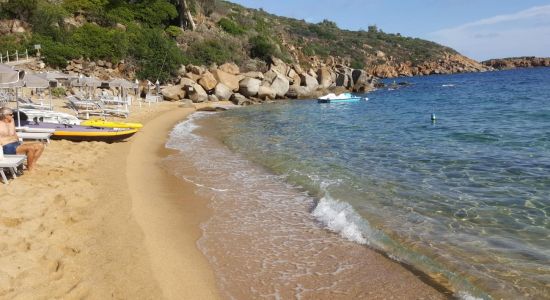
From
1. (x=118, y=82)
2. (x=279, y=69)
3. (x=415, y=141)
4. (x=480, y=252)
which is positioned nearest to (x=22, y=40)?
(x=118, y=82)

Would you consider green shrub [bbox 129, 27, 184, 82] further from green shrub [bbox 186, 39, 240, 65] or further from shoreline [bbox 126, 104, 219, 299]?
shoreline [bbox 126, 104, 219, 299]

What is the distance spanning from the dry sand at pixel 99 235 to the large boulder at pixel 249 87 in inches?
1116

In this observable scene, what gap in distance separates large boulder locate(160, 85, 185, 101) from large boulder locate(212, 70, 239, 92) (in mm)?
4600

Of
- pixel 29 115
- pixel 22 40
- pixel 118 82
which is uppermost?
pixel 22 40

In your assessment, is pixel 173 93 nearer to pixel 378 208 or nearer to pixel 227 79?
pixel 227 79

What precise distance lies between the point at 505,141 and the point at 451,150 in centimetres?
247

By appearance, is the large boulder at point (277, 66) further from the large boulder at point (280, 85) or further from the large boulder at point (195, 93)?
the large boulder at point (195, 93)

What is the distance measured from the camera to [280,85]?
41312 mm

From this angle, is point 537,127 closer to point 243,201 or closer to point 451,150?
point 451,150

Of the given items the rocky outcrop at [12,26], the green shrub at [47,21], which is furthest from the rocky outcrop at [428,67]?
the rocky outcrop at [12,26]

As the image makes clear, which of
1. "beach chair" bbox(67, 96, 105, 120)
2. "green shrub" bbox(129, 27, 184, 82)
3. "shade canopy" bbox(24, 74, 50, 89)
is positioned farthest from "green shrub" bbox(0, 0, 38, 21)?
"shade canopy" bbox(24, 74, 50, 89)

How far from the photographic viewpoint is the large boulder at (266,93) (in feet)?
129

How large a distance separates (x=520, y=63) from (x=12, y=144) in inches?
6248

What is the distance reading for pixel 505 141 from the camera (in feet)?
47.2
